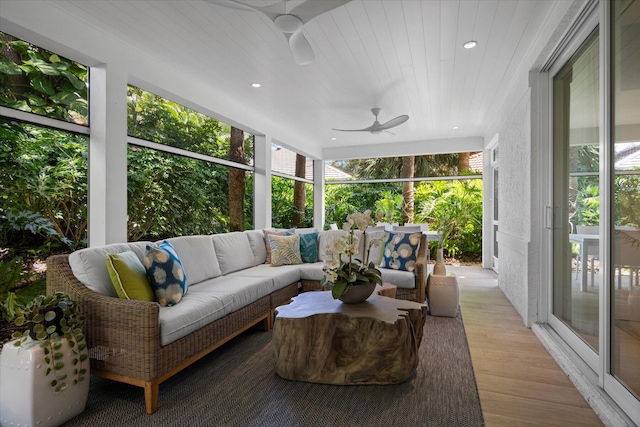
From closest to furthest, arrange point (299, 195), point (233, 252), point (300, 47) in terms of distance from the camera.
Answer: point (300, 47), point (233, 252), point (299, 195)

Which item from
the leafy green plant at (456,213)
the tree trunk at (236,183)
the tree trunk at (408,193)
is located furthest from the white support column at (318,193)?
the tree trunk at (236,183)

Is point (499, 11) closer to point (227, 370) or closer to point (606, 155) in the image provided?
point (606, 155)

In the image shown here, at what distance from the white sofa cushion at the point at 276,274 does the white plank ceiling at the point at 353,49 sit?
2130 mm

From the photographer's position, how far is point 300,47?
2441 millimetres

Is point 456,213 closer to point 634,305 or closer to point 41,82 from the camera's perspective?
point 634,305

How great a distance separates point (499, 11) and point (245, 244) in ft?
10.5

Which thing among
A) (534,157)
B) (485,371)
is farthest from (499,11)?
(485,371)

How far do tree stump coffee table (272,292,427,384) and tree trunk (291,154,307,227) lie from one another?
5.12 metres

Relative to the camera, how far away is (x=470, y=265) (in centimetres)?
A: 740

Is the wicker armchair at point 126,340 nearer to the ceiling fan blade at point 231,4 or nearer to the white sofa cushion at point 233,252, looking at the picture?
the white sofa cushion at point 233,252

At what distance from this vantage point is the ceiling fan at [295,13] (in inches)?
78.0

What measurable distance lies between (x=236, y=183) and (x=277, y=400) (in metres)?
Answer: 3.77

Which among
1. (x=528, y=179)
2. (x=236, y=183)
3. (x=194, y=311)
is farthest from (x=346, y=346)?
(x=236, y=183)

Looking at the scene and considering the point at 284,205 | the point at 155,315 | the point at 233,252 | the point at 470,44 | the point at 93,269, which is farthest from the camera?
the point at 284,205
